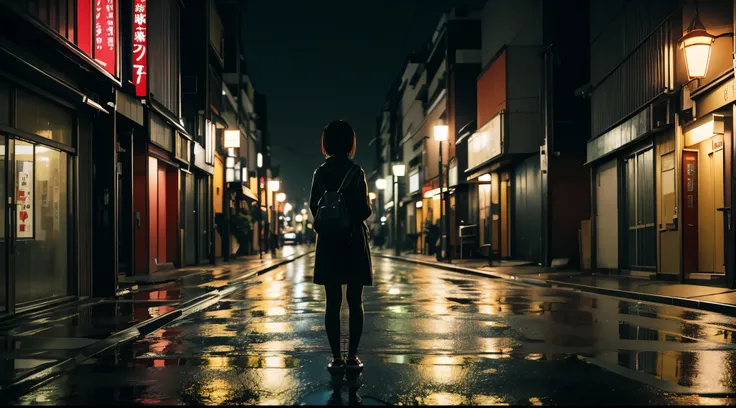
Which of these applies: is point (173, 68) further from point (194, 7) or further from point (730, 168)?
point (730, 168)

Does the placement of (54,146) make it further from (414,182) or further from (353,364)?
(414,182)

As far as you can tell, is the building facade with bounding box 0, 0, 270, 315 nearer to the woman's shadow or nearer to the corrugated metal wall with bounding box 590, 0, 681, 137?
the woman's shadow

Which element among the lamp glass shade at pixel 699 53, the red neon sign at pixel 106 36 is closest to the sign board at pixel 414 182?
the lamp glass shade at pixel 699 53

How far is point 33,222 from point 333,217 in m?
7.69

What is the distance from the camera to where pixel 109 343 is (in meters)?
8.42

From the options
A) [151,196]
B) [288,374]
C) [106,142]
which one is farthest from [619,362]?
[151,196]

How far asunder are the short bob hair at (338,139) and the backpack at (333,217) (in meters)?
0.54

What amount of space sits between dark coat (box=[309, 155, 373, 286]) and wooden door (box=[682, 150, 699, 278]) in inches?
518

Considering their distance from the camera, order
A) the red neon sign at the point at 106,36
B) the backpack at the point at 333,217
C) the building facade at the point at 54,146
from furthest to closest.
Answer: the red neon sign at the point at 106,36 → the building facade at the point at 54,146 → the backpack at the point at 333,217

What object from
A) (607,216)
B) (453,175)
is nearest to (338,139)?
(607,216)

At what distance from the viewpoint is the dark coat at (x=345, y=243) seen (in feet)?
21.0

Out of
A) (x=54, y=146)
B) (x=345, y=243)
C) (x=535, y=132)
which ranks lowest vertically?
(x=345, y=243)

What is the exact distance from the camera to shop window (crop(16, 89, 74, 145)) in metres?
11.6

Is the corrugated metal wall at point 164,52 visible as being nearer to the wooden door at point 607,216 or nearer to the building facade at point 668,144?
the building facade at point 668,144
